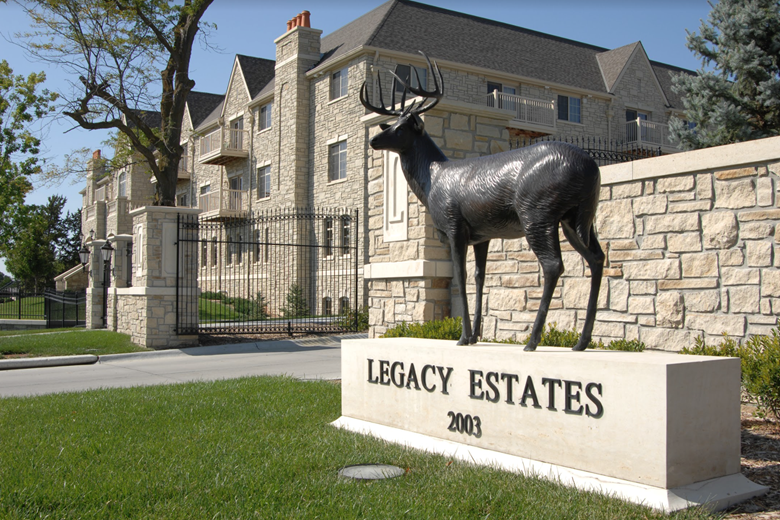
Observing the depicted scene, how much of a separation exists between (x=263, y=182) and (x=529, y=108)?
40.5 ft

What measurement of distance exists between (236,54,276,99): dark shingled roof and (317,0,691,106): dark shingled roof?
430cm

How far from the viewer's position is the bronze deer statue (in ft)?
15.8

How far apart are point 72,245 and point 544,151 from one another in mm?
66363

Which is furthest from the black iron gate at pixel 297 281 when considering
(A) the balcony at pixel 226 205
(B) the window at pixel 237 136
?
(B) the window at pixel 237 136

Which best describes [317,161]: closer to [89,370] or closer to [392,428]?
[89,370]

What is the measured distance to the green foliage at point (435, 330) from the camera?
844cm

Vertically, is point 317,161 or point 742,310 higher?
point 317,161

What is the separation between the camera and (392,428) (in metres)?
5.85

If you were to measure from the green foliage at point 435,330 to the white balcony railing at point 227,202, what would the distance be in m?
23.6

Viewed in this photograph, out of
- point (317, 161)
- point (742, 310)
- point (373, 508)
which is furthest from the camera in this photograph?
point (317, 161)

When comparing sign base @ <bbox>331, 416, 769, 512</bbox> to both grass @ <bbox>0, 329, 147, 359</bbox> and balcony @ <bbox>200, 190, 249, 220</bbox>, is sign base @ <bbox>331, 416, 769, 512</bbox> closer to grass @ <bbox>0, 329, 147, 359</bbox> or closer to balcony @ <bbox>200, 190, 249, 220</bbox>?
grass @ <bbox>0, 329, 147, 359</bbox>

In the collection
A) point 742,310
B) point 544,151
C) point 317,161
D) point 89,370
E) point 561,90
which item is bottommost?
point 89,370

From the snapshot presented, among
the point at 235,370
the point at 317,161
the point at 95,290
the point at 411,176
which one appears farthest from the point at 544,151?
the point at 317,161

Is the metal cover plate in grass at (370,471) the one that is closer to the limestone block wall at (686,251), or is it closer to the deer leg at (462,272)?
the deer leg at (462,272)
